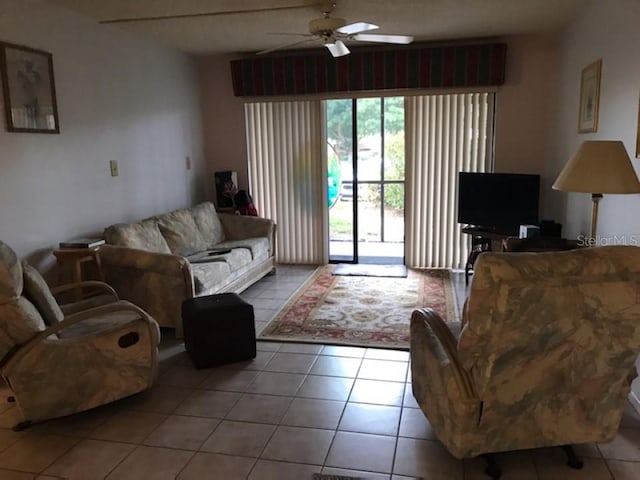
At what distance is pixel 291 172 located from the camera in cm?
594

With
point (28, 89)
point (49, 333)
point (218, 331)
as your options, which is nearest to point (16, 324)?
point (49, 333)

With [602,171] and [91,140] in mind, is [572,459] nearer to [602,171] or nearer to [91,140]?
[602,171]

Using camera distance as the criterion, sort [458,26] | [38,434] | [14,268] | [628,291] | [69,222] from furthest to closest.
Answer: [458,26]
[69,222]
[38,434]
[14,268]
[628,291]

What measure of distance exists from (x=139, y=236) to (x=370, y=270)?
261 cm

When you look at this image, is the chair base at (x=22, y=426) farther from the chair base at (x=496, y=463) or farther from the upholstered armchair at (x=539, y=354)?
the chair base at (x=496, y=463)

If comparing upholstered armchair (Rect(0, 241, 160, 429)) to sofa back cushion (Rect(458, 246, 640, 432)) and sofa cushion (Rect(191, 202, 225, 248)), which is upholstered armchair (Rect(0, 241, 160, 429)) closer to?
sofa back cushion (Rect(458, 246, 640, 432))

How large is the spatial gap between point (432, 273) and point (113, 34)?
391 centimetres

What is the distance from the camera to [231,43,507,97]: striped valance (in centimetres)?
506

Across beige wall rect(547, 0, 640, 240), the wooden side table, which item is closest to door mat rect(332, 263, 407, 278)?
beige wall rect(547, 0, 640, 240)

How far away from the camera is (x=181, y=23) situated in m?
4.21

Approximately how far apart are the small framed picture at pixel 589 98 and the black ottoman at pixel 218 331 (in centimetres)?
280

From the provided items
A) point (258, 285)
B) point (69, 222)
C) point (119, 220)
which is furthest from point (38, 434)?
Result: point (258, 285)

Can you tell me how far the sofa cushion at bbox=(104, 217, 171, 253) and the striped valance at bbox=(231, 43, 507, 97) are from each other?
218 cm

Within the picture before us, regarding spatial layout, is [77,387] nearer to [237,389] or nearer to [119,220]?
[237,389]
